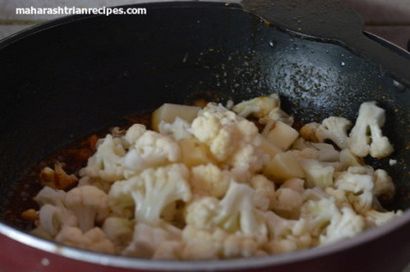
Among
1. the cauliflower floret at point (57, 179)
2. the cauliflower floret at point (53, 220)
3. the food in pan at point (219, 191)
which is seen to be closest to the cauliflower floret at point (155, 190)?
the food in pan at point (219, 191)

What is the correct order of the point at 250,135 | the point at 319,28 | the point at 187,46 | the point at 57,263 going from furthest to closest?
the point at 187,46, the point at 319,28, the point at 250,135, the point at 57,263

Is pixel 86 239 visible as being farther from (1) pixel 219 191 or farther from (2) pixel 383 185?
(2) pixel 383 185

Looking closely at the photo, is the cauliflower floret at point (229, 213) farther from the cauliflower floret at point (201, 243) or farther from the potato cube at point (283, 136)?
the potato cube at point (283, 136)

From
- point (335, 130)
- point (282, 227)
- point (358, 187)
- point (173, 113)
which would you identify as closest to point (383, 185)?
point (358, 187)

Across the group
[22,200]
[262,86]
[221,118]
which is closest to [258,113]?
[262,86]

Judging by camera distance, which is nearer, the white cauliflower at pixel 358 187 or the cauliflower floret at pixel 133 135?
the white cauliflower at pixel 358 187

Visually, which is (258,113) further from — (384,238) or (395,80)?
(384,238)

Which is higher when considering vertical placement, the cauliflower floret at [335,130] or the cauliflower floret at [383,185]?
the cauliflower floret at [335,130]
